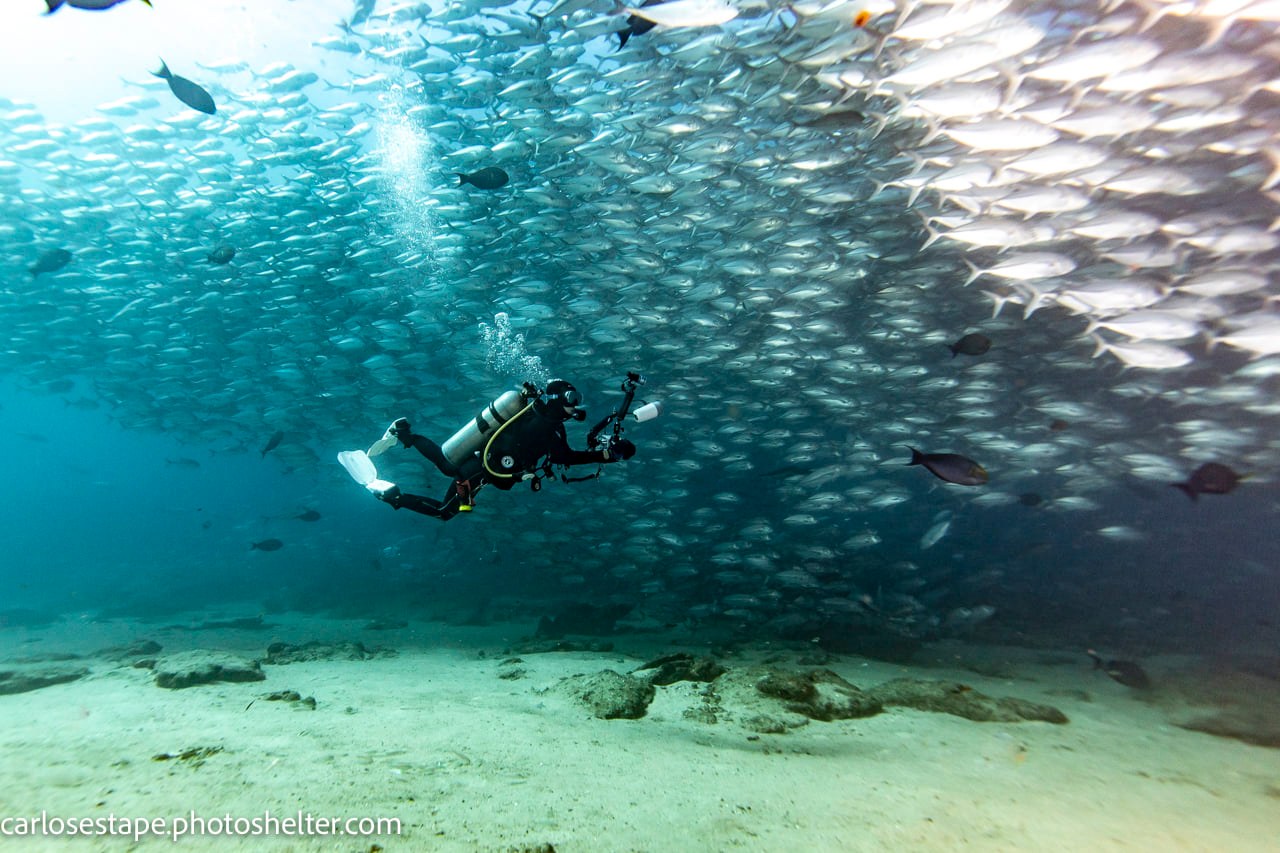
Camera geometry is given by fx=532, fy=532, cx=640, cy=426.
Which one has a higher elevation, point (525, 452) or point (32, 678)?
point (525, 452)

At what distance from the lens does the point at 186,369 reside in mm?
22609

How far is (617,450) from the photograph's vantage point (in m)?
5.40

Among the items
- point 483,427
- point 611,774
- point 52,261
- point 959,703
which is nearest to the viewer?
point 611,774

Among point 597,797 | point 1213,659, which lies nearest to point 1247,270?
point 1213,659

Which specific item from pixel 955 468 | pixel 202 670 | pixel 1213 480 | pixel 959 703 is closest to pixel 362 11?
pixel 202 670

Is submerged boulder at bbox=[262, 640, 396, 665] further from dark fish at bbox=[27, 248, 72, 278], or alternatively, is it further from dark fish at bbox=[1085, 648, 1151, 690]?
dark fish at bbox=[1085, 648, 1151, 690]

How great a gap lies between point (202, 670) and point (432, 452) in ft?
13.2

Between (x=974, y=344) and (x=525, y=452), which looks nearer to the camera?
(x=525, y=452)

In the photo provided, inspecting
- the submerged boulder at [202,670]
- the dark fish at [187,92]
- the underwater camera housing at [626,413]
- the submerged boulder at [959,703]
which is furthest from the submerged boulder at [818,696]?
the dark fish at [187,92]

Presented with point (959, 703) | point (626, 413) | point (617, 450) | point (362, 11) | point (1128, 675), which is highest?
point (362, 11)

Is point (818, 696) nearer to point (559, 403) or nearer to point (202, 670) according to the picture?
point (559, 403)

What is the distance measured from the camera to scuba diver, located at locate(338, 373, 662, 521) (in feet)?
17.6

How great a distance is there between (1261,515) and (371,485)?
45701 millimetres

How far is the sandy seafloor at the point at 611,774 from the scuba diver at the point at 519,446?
220 cm
